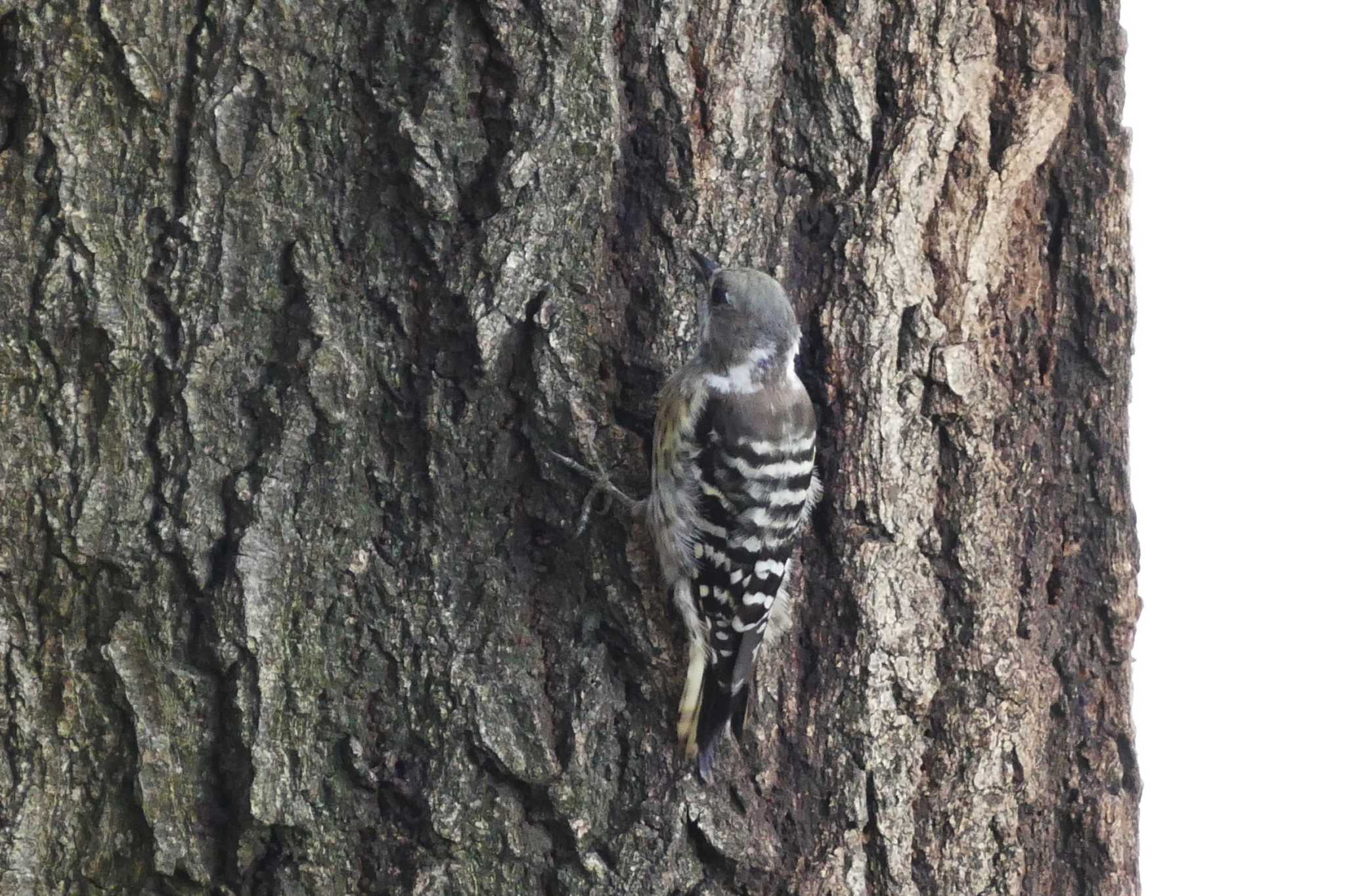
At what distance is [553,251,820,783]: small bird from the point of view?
242 cm

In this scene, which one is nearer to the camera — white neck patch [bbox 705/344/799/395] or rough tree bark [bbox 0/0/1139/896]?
rough tree bark [bbox 0/0/1139/896]

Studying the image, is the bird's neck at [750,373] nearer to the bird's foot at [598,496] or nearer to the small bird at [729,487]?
the small bird at [729,487]

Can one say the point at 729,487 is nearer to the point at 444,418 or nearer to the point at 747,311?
the point at 747,311

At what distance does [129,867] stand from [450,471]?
932mm

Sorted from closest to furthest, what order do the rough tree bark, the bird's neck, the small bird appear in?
1. the rough tree bark
2. the small bird
3. the bird's neck

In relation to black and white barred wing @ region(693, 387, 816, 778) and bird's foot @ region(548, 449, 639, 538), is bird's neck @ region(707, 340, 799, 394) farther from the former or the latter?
bird's foot @ region(548, 449, 639, 538)

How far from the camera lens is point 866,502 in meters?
2.49

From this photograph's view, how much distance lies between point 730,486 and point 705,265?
20.7 inches

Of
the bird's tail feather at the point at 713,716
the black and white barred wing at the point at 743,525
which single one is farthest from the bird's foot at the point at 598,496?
the bird's tail feather at the point at 713,716

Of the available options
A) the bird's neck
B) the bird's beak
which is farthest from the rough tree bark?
the bird's neck

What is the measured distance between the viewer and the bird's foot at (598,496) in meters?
2.38

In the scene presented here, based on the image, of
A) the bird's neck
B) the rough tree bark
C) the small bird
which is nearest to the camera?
the rough tree bark

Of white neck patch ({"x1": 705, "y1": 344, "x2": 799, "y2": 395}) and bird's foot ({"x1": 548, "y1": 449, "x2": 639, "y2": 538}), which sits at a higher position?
white neck patch ({"x1": 705, "y1": 344, "x2": 799, "y2": 395})

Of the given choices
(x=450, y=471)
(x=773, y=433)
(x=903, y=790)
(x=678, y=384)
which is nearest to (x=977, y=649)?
(x=903, y=790)
